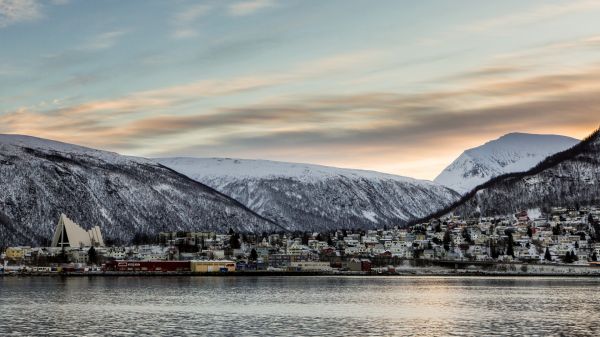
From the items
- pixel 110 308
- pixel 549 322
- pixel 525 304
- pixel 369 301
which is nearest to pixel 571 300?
pixel 525 304

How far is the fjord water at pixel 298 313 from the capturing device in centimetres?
6856

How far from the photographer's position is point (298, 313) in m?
84.9

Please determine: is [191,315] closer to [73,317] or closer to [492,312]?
[73,317]

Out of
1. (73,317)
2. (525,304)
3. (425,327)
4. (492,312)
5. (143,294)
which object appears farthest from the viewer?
(143,294)

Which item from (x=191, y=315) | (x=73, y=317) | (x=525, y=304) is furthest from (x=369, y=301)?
(x=73, y=317)

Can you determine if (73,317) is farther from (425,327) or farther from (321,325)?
(425,327)

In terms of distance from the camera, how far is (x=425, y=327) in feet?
234

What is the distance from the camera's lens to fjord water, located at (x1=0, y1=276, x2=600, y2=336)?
225ft

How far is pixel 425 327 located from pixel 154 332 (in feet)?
65.2

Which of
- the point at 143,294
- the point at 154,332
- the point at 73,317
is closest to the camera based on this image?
the point at 154,332

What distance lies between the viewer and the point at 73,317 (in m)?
78.8

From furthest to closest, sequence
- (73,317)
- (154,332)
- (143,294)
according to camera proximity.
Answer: (143,294)
(73,317)
(154,332)

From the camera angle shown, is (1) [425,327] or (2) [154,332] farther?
(1) [425,327]

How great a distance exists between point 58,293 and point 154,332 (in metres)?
57.4
